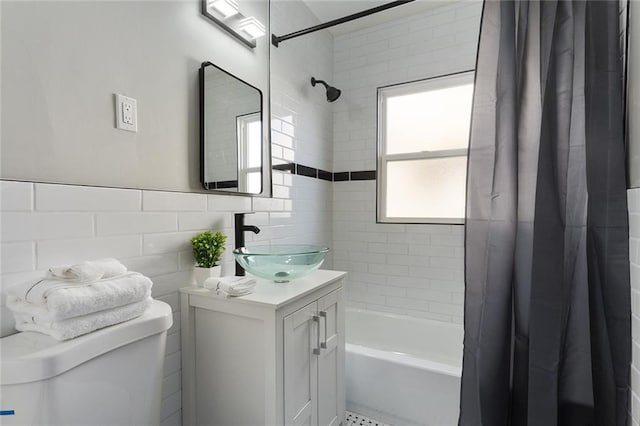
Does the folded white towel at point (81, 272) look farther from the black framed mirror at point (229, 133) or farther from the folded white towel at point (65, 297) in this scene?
the black framed mirror at point (229, 133)

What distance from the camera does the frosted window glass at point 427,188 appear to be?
7.97 feet

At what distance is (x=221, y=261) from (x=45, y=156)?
789 millimetres

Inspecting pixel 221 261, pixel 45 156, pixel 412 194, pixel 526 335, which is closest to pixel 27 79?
pixel 45 156

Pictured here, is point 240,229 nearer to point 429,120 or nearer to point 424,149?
point 424,149

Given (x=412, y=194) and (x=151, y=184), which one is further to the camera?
(x=412, y=194)

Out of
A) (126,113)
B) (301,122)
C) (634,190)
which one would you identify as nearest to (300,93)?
(301,122)

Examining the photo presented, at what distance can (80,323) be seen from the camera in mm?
766

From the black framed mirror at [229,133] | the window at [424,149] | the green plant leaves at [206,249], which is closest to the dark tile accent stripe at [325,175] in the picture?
the window at [424,149]

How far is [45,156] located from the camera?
924 mm

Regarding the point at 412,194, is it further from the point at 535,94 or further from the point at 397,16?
the point at 535,94

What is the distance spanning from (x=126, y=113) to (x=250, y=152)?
0.70 meters

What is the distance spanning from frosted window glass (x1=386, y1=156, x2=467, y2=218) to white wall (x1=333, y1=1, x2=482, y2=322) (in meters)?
0.14

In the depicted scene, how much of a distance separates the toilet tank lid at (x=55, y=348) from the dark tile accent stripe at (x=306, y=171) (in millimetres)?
1532

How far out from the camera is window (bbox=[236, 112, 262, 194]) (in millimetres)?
1674
